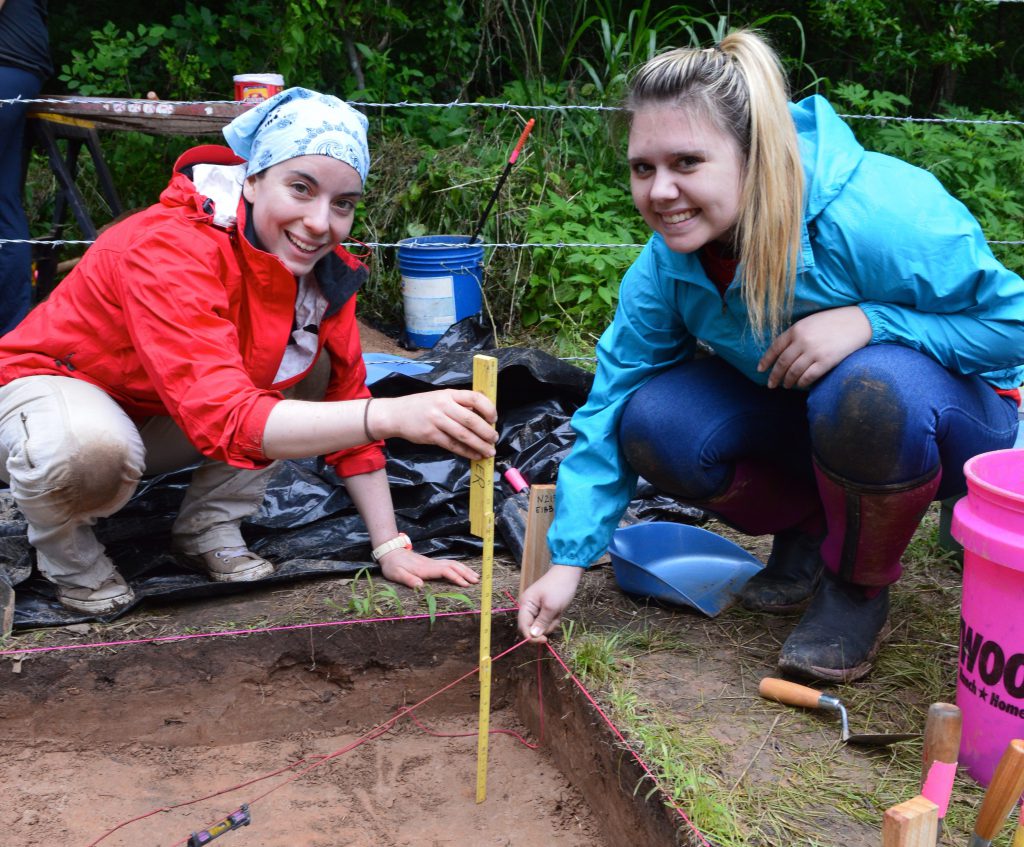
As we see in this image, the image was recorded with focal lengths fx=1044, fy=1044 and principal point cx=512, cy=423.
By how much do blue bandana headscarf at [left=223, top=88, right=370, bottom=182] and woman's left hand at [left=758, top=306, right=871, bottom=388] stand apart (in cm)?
92

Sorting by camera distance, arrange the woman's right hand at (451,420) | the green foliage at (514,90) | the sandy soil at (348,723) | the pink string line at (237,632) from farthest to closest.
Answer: the green foliage at (514,90)
the pink string line at (237,632)
the sandy soil at (348,723)
the woman's right hand at (451,420)

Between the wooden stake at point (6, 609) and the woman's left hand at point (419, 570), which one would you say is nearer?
the wooden stake at point (6, 609)

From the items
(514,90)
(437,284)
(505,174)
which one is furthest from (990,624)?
(514,90)

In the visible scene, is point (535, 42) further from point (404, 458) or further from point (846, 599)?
point (846, 599)

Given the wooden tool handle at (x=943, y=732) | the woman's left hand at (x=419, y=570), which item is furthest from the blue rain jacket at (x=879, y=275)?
the wooden tool handle at (x=943, y=732)

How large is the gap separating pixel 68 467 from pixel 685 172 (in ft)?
4.31

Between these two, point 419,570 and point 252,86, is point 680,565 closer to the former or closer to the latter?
point 419,570

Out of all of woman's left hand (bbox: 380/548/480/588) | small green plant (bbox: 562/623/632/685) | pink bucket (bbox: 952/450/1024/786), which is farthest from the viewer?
woman's left hand (bbox: 380/548/480/588)

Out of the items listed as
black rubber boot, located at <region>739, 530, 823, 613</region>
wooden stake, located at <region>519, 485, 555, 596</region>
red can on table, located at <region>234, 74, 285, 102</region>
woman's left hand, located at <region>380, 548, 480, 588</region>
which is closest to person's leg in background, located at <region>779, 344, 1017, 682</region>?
black rubber boot, located at <region>739, 530, 823, 613</region>

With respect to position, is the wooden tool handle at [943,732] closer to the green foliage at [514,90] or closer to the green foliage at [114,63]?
the green foliage at [514,90]

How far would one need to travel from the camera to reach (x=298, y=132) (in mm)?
2027

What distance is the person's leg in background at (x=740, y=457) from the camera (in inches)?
80.0

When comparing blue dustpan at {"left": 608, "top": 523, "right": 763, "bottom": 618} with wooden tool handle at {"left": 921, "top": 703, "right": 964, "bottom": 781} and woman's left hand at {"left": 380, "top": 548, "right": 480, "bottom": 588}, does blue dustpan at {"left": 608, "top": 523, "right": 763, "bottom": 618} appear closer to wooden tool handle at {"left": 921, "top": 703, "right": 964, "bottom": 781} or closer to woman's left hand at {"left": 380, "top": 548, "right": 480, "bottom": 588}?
woman's left hand at {"left": 380, "top": 548, "right": 480, "bottom": 588}

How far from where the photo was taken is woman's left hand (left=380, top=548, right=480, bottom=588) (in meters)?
2.37
